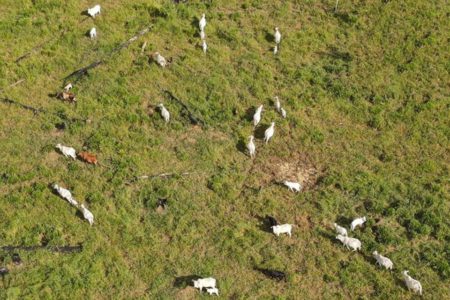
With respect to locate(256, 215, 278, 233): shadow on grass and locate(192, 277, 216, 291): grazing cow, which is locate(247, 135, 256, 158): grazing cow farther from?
locate(192, 277, 216, 291): grazing cow

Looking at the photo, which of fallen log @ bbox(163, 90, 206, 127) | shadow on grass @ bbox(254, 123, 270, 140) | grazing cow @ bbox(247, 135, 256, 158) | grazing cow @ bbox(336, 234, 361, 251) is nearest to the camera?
grazing cow @ bbox(336, 234, 361, 251)

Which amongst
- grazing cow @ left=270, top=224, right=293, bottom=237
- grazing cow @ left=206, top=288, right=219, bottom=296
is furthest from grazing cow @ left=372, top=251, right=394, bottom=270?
grazing cow @ left=206, top=288, right=219, bottom=296

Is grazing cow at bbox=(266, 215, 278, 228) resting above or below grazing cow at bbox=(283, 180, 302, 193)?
below

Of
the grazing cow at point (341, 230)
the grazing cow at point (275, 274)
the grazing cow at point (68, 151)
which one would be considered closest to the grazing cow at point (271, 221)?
the grazing cow at point (275, 274)

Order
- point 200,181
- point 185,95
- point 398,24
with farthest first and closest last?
1. point 398,24
2. point 185,95
3. point 200,181

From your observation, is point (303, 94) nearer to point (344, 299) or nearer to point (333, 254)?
point (333, 254)

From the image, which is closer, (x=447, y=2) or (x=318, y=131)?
(x=318, y=131)

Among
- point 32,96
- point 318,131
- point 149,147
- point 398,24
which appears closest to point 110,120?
point 149,147
